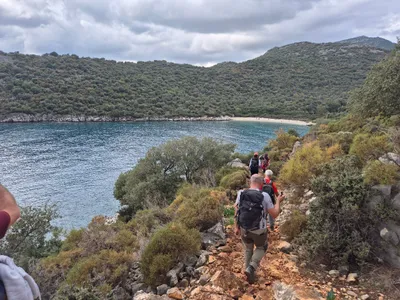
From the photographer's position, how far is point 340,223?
6.92 m

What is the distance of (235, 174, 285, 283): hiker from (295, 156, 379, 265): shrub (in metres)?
1.65

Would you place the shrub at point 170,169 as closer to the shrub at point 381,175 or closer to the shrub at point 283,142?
the shrub at point 283,142

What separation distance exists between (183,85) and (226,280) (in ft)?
416

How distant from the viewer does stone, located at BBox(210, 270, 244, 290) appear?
5.89 m

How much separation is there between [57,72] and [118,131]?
59.5 meters

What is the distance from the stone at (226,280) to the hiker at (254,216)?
25cm

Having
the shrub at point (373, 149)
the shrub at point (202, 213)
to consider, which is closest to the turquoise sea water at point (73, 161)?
the shrub at point (202, 213)

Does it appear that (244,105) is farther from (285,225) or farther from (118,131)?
(285,225)

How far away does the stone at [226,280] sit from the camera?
5.89 metres

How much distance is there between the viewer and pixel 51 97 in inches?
3514

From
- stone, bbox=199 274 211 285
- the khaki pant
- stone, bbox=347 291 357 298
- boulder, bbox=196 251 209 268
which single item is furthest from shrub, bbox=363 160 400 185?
stone, bbox=199 274 211 285

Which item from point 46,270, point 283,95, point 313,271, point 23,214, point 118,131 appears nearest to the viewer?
point 313,271

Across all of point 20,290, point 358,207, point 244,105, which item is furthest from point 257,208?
point 244,105

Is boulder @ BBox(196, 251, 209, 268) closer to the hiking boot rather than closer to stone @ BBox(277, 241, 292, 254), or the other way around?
the hiking boot
